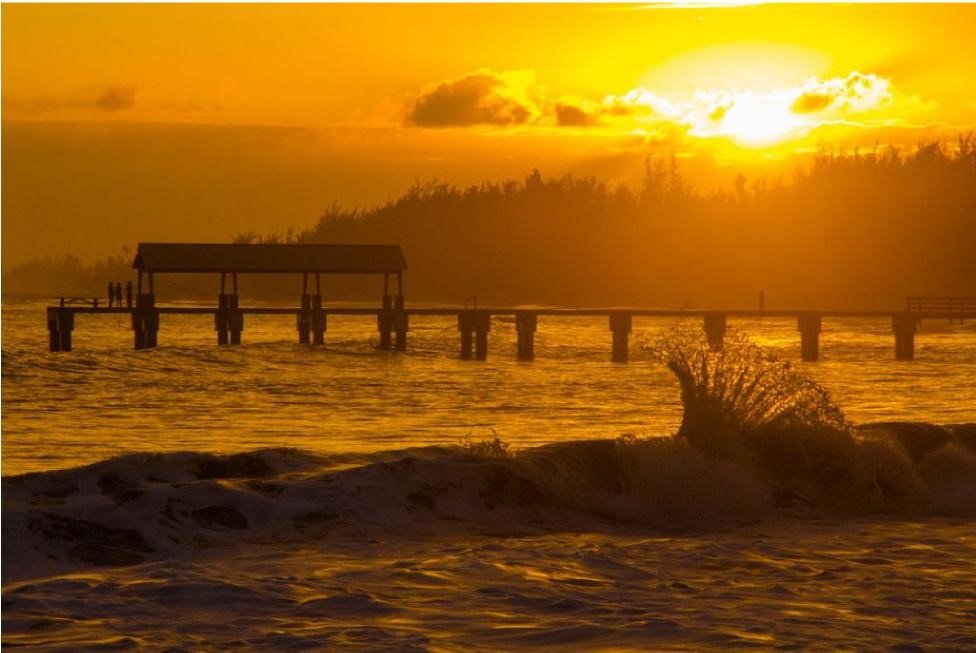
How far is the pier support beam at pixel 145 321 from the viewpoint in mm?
60594

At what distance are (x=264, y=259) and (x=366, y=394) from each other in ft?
70.3

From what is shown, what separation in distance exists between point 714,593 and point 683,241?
6304 inches

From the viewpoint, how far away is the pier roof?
59.4 meters

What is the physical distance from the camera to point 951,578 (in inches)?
474

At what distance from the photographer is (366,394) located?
133 feet

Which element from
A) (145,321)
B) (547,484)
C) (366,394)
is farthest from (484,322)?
(547,484)

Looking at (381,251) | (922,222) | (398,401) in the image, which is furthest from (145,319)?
(922,222)

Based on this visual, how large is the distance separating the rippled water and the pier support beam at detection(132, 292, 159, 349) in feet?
3.81

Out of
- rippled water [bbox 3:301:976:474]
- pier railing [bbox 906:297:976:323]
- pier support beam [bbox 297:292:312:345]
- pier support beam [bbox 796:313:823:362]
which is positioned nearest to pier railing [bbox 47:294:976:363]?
pier support beam [bbox 796:313:823:362]

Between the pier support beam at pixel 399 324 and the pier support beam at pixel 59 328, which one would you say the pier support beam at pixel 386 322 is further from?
the pier support beam at pixel 59 328

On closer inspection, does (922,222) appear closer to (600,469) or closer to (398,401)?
(398,401)

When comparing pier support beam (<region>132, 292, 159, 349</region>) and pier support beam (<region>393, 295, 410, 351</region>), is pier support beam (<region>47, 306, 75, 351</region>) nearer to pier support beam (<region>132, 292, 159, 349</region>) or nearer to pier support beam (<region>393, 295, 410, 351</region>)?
pier support beam (<region>132, 292, 159, 349</region>)

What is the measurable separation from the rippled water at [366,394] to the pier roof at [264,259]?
326 cm

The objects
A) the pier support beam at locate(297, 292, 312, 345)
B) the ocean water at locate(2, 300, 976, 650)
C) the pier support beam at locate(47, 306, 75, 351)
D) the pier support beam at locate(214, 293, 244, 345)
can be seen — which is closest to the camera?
the ocean water at locate(2, 300, 976, 650)
